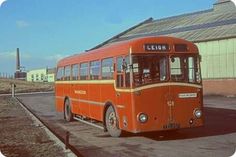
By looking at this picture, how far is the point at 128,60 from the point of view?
42.3 ft

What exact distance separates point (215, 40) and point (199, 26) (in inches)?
242

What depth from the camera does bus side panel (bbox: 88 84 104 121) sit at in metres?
15.4

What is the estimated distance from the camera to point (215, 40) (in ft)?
121

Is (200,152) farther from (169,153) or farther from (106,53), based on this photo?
(106,53)

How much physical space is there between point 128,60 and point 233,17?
28910 millimetres

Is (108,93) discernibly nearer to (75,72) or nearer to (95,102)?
(95,102)

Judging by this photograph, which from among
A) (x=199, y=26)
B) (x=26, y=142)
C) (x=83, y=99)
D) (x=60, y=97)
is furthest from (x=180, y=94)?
(x=199, y=26)

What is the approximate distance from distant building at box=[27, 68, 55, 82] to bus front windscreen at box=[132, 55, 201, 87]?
262ft

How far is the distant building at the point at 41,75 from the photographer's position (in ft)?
308

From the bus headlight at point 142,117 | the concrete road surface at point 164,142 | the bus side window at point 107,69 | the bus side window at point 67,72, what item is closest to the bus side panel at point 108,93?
the bus side window at point 107,69

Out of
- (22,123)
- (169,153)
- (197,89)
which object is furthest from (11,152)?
(22,123)

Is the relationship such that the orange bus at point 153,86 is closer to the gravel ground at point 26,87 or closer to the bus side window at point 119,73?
the bus side window at point 119,73

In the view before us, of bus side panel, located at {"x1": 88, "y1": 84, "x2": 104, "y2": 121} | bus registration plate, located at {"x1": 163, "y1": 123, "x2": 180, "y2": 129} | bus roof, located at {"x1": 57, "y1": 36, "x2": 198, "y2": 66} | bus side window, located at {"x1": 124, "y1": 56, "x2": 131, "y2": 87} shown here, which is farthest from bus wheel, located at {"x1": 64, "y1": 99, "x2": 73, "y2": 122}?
bus registration plate, located at {"x1": 163, "y1": 123, "x2": 180, "y2": 129}

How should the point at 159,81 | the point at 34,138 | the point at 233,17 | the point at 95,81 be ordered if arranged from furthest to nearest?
the point at 233,17 → the point at 95,81 → the point at 34,138 → the point at 159,81
